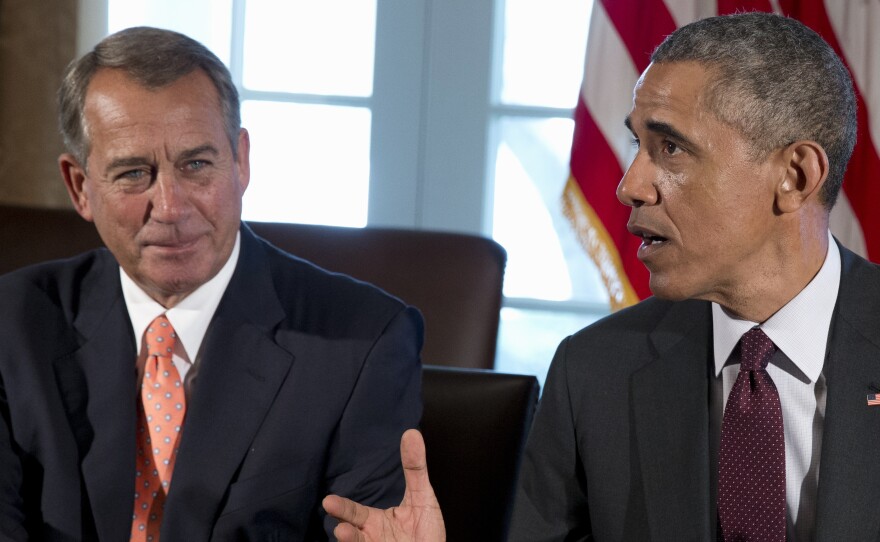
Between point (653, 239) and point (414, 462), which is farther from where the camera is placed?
point (653, 239)

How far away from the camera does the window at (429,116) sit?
3.48m

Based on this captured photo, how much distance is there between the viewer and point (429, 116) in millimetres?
3496

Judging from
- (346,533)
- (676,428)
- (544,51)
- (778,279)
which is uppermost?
(544,51)

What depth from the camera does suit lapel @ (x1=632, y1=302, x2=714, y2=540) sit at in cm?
150

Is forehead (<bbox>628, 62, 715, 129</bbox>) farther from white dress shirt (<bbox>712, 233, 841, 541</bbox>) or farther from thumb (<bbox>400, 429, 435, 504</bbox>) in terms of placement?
thumb (<bbox>400, 429, 435, 504</bbox>)

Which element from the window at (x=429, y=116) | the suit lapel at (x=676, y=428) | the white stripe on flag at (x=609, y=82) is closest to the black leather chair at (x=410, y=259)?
the suit lapel at (x=676, y=428)

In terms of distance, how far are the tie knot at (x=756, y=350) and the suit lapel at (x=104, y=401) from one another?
906 millimetres

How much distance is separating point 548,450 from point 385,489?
257 millimetres

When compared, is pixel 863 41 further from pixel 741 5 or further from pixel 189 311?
pixel 189 311

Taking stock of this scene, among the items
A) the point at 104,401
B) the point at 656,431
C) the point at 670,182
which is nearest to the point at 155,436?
the point at 104,401

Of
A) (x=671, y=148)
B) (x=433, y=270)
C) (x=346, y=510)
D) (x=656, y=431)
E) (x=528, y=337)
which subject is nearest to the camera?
(x=346, y=510)

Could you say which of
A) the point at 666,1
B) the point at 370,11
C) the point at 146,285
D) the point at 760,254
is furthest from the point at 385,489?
the point at 370,11

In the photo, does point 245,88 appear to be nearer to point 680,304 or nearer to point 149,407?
point 149,407

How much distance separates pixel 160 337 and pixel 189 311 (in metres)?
0.06
